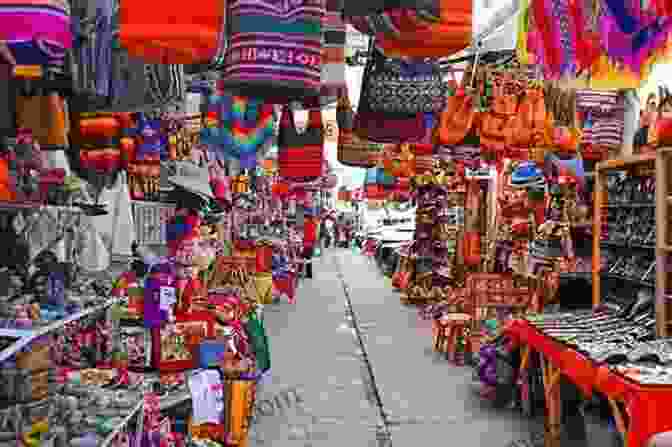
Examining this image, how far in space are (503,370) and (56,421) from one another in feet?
12.9

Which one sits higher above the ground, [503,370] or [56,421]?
[56,421]

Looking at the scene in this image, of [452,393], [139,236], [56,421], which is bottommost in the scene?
[452,393]

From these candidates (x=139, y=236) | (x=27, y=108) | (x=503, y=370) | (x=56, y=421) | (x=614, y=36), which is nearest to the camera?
(x=614, y=36)

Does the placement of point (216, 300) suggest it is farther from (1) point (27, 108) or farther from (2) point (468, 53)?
(2) point (468, 53)

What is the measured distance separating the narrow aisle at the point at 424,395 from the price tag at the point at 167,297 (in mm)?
1842

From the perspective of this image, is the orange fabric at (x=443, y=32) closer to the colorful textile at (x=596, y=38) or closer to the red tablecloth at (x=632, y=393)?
the colorful textile at (x=596, y=38)

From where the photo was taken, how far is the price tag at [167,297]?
4004 millimetres

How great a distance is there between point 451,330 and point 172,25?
6522 mm

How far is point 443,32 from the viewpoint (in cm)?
185

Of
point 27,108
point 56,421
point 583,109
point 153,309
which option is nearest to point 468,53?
point 583,109

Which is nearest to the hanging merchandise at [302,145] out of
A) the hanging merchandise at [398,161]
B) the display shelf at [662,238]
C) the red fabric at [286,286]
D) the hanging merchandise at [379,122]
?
the hanging merchandise at [379,122]

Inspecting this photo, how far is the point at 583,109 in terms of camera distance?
18.1 feet

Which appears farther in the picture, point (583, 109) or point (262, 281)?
point (262, 281)


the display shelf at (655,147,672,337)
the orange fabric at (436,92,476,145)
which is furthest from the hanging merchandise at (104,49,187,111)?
the display shelf at (655,147,672,337)
